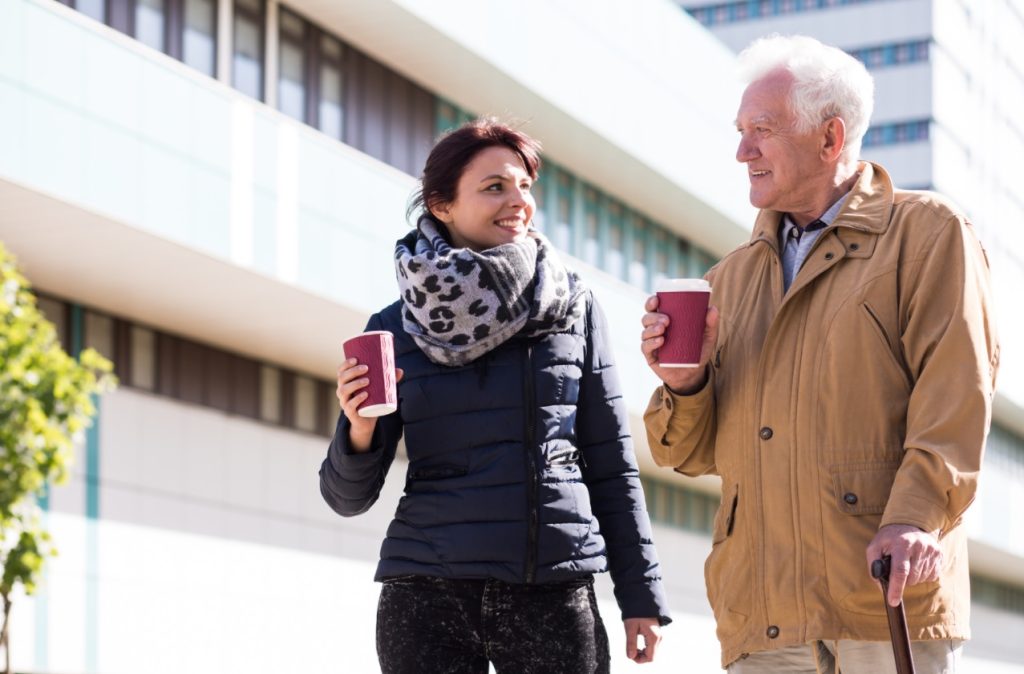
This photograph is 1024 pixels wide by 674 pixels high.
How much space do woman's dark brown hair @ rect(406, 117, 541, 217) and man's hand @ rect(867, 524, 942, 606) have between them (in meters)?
1.43

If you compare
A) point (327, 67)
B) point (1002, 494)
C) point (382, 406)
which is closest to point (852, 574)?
point (382, 406)

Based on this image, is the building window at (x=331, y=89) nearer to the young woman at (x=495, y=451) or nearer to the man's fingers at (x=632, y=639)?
the young woman at (x=495, y=451)

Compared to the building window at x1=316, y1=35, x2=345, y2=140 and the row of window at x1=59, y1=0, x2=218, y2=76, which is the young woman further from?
the building window at x1=316, y1=35, x2=345, y2=140

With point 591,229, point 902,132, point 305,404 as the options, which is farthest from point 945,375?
point 902,132

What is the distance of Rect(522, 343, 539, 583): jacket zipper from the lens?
4473 mm

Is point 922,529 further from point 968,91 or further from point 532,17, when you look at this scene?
point 968,91

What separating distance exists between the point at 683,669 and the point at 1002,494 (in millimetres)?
13819

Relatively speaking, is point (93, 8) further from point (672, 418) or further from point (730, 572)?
point (730, 572)

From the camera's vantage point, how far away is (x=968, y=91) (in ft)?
184

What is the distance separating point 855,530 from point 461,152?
1.43 metres

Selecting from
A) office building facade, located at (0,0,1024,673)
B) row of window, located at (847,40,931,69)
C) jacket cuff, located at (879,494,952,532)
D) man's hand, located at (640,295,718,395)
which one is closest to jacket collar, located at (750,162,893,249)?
man's hand, located at (640,295,718,395)

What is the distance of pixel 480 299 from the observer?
15.3 feet

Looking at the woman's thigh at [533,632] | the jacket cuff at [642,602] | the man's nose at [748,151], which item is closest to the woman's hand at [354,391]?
the woman's thigh at [533,632]

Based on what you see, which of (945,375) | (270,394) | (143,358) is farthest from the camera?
(270,394)
